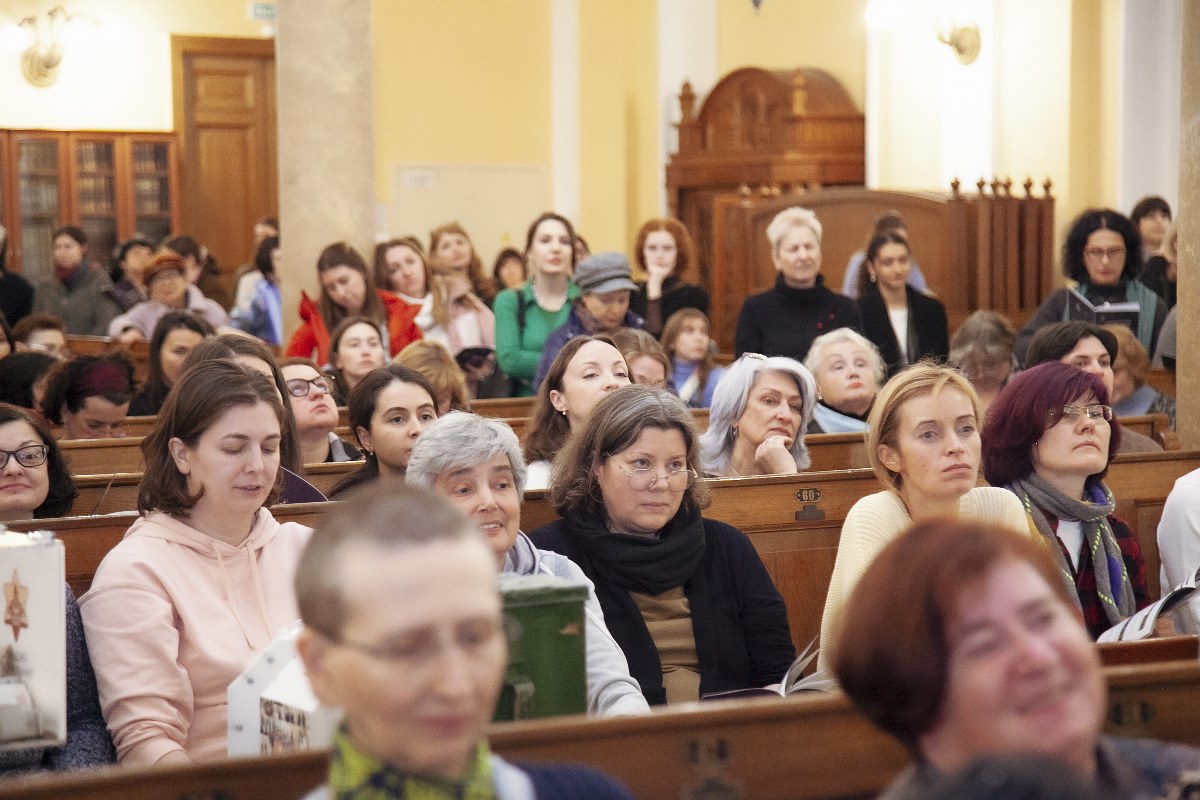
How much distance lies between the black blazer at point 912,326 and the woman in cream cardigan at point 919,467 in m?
2.86

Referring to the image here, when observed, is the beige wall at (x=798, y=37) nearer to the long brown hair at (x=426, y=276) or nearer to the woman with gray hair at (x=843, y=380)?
the long brown hair at (x=426, y=276)

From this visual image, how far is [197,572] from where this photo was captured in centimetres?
283

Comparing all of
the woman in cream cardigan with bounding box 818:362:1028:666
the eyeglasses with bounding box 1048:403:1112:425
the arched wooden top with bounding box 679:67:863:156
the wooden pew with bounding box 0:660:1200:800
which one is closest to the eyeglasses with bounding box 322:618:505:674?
the wooden pew with bounding box 0:660:1200:800

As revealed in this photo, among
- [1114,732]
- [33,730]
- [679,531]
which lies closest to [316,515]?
[679,531]

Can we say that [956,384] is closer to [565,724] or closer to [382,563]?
[565,724]

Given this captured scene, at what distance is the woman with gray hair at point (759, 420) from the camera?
4.43m

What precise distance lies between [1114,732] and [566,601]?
0.73 metres

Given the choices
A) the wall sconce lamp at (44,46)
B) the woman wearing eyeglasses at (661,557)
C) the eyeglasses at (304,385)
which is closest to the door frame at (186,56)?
the wall sconce lamp at (44,46)

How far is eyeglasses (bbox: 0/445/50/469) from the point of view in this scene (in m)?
3.44

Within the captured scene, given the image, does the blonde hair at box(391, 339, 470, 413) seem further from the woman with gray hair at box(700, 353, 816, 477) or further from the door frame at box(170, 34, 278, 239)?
the door frame at box(170, 34, 278, 239)

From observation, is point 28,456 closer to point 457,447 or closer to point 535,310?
point 457,447

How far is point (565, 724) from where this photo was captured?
184 cm

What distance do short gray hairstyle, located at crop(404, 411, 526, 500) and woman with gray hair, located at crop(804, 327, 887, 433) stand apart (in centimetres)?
234

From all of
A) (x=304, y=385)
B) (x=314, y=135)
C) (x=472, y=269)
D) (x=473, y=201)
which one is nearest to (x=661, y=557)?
(x=304, y=385)
